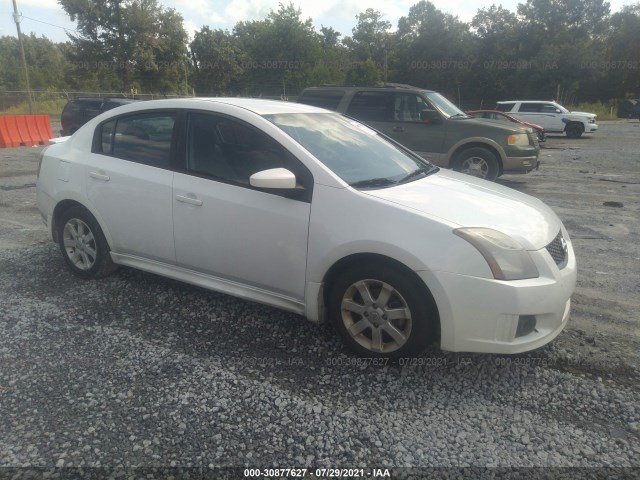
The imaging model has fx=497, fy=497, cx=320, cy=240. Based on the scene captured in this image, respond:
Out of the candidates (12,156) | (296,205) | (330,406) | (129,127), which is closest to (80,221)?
(129,127)

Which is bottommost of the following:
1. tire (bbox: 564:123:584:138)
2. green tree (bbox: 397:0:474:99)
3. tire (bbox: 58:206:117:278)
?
tire (bbox: 564:123:584:138)

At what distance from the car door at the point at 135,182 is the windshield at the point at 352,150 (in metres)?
1.00

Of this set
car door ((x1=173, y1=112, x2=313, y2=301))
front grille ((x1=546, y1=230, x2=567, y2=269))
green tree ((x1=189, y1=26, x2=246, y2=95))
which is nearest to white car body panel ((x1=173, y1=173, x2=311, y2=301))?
car door ((x1=173, y1=112, x2=313, y2=301))

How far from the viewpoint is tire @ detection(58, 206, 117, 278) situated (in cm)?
443

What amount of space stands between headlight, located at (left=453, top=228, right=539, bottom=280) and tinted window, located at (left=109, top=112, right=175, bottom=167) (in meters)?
2.42

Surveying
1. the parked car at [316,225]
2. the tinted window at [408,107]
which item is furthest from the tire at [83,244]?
the tinted window at [408,107]

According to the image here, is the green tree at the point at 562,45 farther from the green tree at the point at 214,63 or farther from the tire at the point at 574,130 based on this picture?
the green tree at the point at 214,63

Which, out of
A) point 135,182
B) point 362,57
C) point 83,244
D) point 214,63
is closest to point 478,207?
point 135,182

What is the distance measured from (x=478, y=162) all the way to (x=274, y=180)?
24.1 feet

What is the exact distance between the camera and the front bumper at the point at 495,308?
283 centimetres

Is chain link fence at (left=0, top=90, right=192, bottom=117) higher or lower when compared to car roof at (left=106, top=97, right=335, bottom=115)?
lower

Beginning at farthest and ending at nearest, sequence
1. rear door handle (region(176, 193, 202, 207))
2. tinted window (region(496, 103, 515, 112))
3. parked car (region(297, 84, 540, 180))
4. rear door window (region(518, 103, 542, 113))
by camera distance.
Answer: tinted window (region(496, 103, 515, 112)) < rear door window (region(518, 103, 542, 113)) < parked car (region(297, 84, 540, 180)) < rear door handle (region(176, 193, 202, 207))

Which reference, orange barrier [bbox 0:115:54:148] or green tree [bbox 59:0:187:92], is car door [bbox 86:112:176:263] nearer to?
orange barrier [bbox 0:115:54:148]

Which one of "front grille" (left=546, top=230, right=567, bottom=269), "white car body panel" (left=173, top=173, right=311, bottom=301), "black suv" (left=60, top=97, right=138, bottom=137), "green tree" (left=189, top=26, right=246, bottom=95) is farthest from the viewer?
"green tree" (left=189, top=26, right=246, bottom=95)
